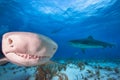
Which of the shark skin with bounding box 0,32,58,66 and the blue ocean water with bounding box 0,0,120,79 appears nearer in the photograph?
the shark skin with bounding box 0,32,58,66

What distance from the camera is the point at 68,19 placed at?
27.3 feet

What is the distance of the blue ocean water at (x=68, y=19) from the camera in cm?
708

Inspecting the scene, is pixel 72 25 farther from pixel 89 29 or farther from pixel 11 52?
pixel 11 52

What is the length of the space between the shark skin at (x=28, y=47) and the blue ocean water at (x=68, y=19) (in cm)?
516

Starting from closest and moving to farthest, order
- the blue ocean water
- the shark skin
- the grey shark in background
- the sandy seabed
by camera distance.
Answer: the shark skin, the sandy seabed, the grey shark in background, the blue ocean water

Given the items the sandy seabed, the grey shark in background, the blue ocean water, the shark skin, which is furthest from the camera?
the blue ocean water

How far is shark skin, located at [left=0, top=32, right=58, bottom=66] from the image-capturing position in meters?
1.60

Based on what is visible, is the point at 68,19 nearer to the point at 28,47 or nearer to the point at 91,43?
the point at 91,43

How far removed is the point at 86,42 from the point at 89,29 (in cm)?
264

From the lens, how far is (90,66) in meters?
6.71

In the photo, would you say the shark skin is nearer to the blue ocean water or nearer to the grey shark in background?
the grey shark in background

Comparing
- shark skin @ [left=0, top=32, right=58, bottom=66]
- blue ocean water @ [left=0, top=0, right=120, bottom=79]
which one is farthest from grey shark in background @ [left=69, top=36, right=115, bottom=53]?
shark skin @ [left=0, top=32, right=58, bottom=66]

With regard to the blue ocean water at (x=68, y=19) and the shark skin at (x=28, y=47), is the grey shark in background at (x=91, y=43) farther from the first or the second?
the shark skin at (x=28, y=47)

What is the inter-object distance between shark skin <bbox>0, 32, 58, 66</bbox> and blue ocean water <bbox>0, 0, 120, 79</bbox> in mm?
5163
